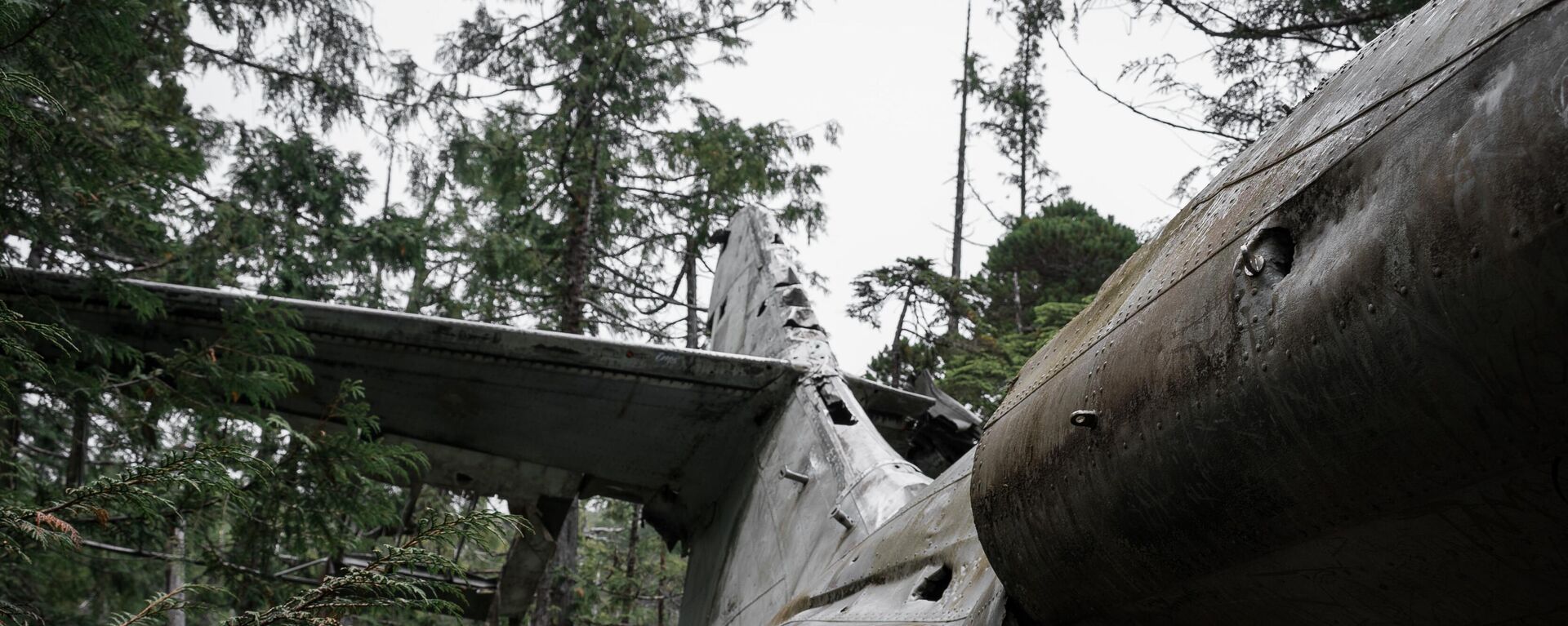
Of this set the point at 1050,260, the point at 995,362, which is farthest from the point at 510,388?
the point at 1050,260

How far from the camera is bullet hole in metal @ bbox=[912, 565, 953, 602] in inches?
126

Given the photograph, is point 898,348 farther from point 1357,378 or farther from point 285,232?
point 1357,378

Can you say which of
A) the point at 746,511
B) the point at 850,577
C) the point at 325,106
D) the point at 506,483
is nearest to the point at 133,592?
the point at 325,106

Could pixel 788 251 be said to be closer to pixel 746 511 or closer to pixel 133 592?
pixel 746 511

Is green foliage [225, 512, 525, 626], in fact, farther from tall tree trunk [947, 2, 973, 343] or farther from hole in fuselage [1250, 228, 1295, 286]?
tall tree trunk [947, 2, 973, 343]

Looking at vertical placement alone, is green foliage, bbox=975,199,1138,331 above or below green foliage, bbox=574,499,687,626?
above

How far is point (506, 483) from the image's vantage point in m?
6.42

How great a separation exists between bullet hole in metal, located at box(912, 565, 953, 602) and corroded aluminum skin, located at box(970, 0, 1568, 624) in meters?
0.82

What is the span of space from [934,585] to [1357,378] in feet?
6.06

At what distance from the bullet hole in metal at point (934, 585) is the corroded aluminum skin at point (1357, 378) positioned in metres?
0.82

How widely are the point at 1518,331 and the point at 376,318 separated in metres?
5.28

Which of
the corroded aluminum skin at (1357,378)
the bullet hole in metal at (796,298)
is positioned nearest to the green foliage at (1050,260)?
the bullet hole in metal at (796,298)

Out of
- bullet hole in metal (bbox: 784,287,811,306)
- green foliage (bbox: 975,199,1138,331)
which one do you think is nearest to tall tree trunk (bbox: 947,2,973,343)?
green foliage (bbox: 975,199,1138,331)

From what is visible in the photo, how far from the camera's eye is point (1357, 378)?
1.57 m
